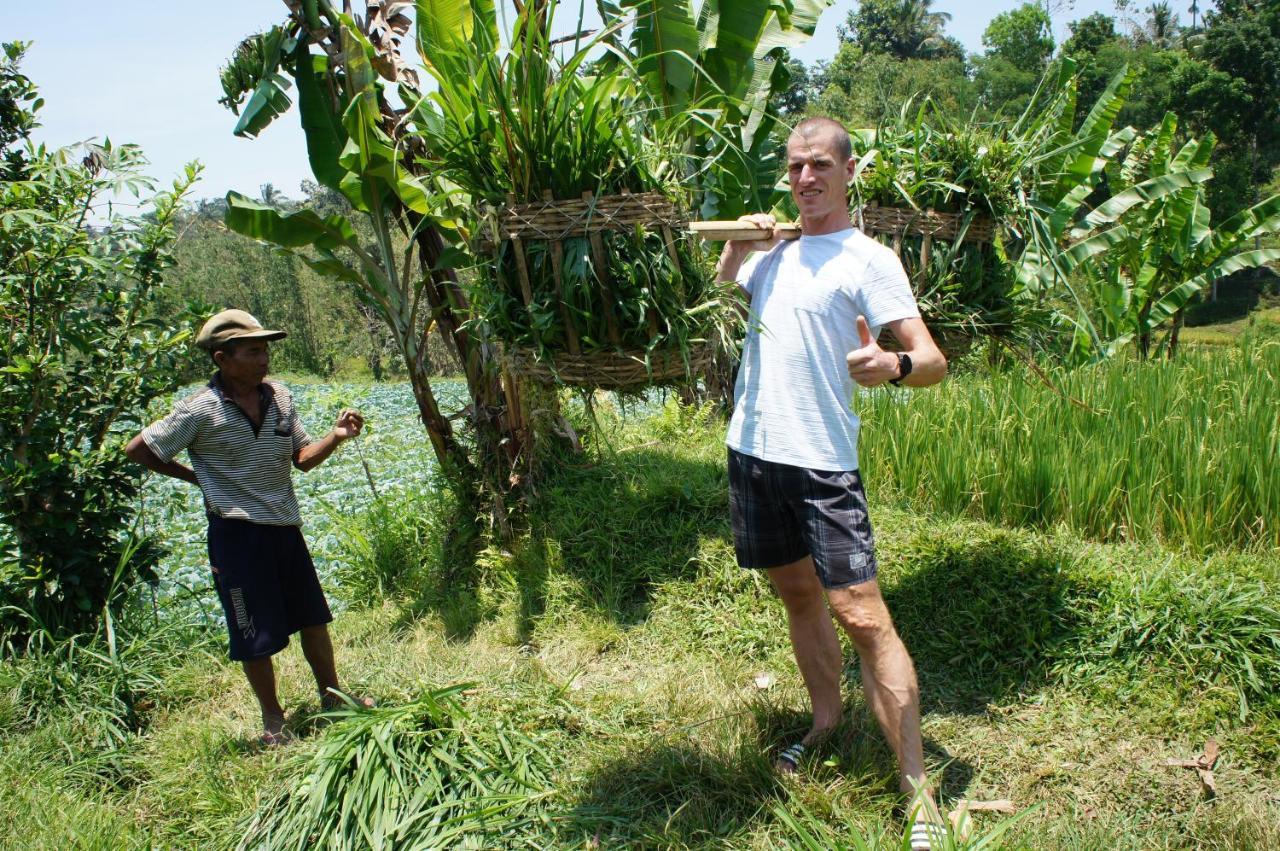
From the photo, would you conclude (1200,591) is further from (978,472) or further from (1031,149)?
(1031,149)

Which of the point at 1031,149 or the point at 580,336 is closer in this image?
the point at 580,336

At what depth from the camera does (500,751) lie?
3279mm

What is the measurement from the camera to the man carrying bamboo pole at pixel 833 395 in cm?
265

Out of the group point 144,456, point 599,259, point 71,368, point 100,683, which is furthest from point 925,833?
point 71,368

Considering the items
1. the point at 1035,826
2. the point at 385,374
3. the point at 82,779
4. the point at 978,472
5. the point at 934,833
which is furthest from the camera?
the point at 385,374

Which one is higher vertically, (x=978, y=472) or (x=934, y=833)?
(x=978, y=472)

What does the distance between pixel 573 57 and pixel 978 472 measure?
273 centimetres

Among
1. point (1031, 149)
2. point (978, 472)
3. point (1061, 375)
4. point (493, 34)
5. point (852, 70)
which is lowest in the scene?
point (978, 472)

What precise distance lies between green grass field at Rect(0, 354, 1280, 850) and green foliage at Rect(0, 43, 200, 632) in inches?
12.9

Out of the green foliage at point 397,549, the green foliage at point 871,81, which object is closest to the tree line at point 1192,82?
the green foliage at point 871,81

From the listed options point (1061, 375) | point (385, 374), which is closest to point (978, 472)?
point (1061, 375)

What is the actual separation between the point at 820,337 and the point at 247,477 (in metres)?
2.35

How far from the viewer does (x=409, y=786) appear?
10.1 ft

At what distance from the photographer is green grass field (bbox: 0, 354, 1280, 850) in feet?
9.77
